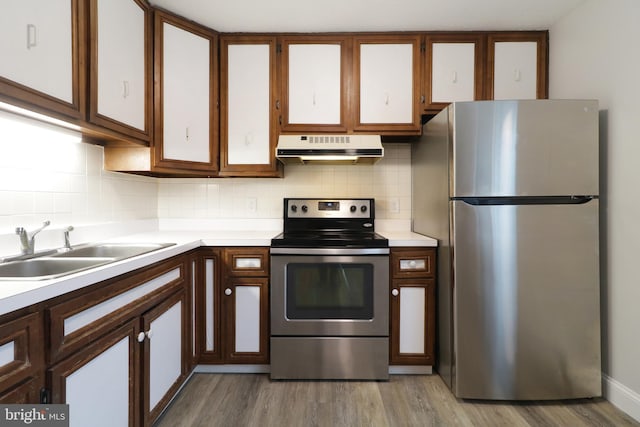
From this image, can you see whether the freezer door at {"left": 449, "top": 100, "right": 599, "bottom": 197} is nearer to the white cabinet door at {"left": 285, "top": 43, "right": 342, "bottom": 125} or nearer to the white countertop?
the white countertop

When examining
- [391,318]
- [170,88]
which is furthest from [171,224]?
[391,318]

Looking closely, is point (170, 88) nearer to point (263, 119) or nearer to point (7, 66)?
point (263, 119)

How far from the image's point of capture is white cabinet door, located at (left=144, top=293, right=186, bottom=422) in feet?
4.89

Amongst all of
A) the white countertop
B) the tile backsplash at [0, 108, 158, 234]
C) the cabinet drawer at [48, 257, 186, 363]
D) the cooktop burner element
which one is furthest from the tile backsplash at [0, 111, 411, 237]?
the cabinet drawer at [48, 257, 186, 363]

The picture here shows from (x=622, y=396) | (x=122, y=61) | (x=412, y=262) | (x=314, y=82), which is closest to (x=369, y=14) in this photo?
(x=314, y=82)

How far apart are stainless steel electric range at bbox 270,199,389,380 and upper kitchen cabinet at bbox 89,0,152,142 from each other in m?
1.06

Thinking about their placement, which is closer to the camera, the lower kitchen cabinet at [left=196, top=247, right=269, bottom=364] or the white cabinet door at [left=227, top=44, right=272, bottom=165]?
the lower kitchen cabinet at [left=196, top=247, right=269, bottom=364]

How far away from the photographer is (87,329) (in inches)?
42.5

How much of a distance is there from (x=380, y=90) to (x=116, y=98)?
5.31 feet

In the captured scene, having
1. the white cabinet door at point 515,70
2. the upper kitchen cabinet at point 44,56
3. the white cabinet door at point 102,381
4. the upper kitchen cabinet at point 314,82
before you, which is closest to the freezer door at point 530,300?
the white cabinet door at point 515,70

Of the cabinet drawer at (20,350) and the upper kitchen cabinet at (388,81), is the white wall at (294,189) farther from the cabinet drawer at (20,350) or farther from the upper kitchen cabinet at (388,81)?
the cabinet drawer at (20,350)

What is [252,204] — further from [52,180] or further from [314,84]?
[52,180]

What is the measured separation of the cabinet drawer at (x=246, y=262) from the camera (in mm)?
2096

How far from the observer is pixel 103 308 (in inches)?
45.8
